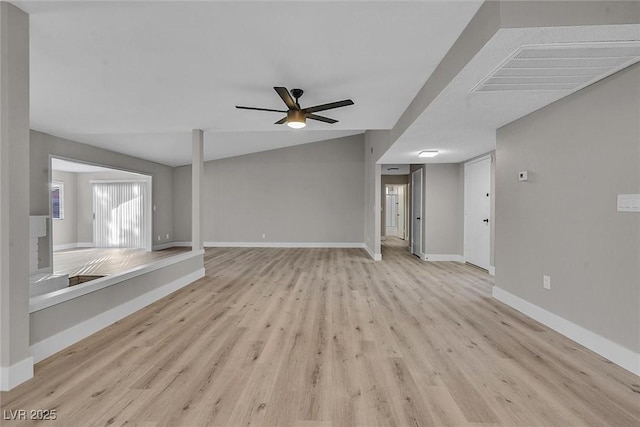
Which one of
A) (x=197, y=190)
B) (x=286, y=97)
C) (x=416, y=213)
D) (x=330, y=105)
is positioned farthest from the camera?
(x=416, y=213)

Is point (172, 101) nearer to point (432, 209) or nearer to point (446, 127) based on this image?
point (446, 127)

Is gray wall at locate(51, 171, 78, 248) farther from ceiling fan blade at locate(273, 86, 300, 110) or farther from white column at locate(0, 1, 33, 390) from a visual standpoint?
ceiling fan blade at locate(273, 86, 300, 110)

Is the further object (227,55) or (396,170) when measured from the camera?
(396,170)

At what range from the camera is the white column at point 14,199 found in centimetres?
178

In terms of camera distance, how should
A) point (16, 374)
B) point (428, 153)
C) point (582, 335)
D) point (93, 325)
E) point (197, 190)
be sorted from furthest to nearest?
point (428, 153) → point (197, 190) → point (93, 325) → point (582, 335) → point (16, 374)

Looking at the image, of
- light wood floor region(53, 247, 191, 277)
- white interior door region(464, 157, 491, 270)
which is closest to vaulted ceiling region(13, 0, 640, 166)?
white interior door region(464, 157, 491, 270)

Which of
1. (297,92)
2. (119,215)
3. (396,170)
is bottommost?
(119,215)

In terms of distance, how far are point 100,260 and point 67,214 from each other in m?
3.31

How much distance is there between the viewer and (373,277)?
4.89m

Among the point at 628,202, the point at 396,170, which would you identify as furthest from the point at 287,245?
the point at 628,202

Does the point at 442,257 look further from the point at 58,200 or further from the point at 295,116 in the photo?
the point at 58,200

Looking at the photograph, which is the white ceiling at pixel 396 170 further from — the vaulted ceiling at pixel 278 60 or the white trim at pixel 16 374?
the white trim at pixel 16 374

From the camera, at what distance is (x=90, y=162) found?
6164mm

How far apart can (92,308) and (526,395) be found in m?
3.41
